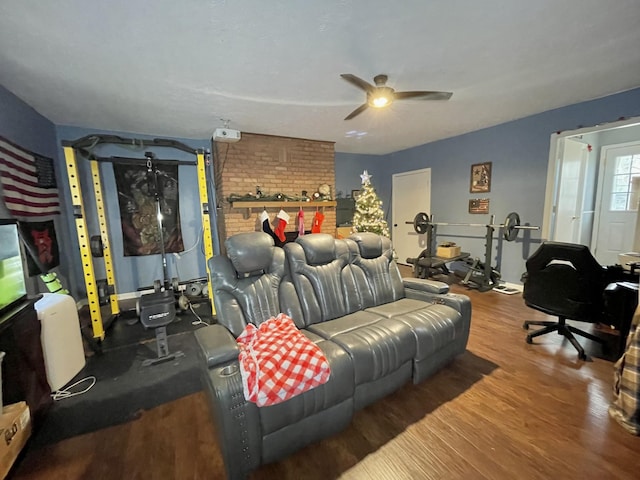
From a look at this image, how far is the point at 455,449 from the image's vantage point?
1.42m

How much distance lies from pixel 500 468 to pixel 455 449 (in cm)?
20

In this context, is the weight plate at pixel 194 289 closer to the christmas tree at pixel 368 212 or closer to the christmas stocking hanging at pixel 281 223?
the christmas stocking hanging at pixel 281 223

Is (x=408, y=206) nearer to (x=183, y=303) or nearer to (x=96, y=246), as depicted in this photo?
(x=183, y=303)

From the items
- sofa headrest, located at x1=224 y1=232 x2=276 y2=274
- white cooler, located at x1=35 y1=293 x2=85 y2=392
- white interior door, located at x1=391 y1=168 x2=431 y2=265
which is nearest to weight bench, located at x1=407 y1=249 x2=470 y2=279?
white interior door, located at x1=391 y1=168 x2=431 y2=265

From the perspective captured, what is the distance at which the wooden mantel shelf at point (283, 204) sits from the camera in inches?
157

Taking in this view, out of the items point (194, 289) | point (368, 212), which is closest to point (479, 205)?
point (368, 212)

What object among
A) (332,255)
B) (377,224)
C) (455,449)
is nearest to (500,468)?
(455,449)

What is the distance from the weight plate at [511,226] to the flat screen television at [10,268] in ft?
16.5

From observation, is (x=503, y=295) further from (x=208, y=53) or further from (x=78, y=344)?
(x=78, y=344)

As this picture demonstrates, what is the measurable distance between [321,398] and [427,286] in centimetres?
144

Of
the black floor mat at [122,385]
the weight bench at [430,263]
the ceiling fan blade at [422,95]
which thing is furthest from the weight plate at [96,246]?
the weight bench at [430,263]

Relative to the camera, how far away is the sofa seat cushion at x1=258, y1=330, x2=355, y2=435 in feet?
4.15

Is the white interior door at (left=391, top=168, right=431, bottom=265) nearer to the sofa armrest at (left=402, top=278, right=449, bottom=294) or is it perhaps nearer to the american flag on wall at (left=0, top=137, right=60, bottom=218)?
the sofa armrest at (left=402, top=278, right=449, bottom=294)

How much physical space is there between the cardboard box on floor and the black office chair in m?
3.64
